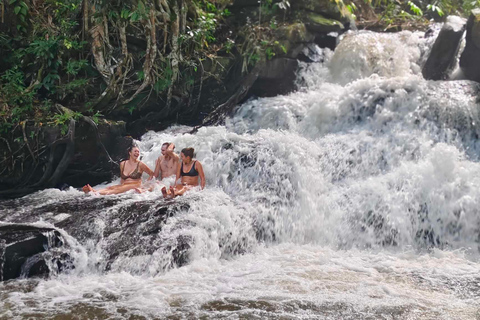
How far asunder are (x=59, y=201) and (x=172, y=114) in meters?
3.28

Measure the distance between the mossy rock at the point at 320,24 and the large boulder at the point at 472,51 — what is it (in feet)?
8.73

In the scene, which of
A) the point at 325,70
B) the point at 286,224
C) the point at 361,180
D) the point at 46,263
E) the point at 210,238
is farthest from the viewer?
the point at 325,70

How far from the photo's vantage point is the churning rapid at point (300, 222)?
412 cm

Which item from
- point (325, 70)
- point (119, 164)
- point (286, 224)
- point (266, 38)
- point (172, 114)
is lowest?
point (286, 224)

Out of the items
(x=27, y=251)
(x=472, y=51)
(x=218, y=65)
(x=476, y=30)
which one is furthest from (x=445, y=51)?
(x=27, y=251)

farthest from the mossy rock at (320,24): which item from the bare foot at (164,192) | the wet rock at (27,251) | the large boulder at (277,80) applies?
the wet rock at (27,251)

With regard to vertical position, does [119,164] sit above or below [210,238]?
above

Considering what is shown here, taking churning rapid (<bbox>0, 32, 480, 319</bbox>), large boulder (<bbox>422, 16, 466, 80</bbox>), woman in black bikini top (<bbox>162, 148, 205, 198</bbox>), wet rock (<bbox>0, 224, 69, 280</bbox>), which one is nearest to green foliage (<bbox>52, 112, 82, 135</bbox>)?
churning rapid (<bbox>0, 32, 480, 319</bbox>)

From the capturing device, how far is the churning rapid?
4.12 meters

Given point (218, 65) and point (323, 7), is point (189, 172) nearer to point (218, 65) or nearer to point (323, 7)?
point (218, 65)

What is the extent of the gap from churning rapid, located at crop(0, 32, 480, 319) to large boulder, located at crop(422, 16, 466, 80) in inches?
31.6

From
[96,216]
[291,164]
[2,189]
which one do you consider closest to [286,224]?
[291,164]

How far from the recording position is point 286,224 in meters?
6.15

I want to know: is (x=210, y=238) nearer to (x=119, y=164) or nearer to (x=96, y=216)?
(x=96, y=216)
